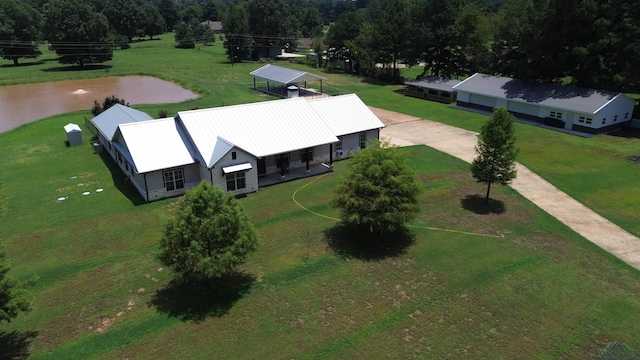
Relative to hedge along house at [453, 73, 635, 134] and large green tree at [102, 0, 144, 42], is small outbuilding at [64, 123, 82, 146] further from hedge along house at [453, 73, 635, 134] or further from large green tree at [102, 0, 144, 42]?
large green tree at [102, 0, 144, 42]

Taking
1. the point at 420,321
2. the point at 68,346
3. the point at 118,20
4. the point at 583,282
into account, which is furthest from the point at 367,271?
the point at 118,20

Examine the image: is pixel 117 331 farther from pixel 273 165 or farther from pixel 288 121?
pixel 288 121

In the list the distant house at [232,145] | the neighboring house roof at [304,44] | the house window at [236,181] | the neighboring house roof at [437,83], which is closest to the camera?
the distant house at [232,145]

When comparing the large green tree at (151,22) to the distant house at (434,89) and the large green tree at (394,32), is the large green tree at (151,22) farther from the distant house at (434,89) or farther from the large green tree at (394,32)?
the distant house at (434,89)

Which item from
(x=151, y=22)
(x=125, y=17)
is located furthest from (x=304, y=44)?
(x=125, y=17)

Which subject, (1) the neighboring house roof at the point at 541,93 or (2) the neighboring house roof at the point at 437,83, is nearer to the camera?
(1) the neighboring house roof at the point at 541,93

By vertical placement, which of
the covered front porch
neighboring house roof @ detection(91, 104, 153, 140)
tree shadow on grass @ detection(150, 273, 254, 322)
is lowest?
tree shadow on grass @ detection(150, 273, 254, 322)

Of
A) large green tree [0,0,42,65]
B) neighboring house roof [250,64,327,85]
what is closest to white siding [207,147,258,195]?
neighboring house roof [250,64,327,85]

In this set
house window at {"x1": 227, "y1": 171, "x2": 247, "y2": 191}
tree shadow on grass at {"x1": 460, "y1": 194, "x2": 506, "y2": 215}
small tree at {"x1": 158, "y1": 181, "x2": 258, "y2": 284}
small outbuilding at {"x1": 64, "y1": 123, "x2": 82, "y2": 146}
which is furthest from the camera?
small outbuilding at {"x1": 64, "y1": 123, "x2": 82, "y2": 146}

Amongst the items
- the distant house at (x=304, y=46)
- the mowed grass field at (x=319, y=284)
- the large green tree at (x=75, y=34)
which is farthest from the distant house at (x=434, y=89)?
the distant house at (x=304, y=46)
